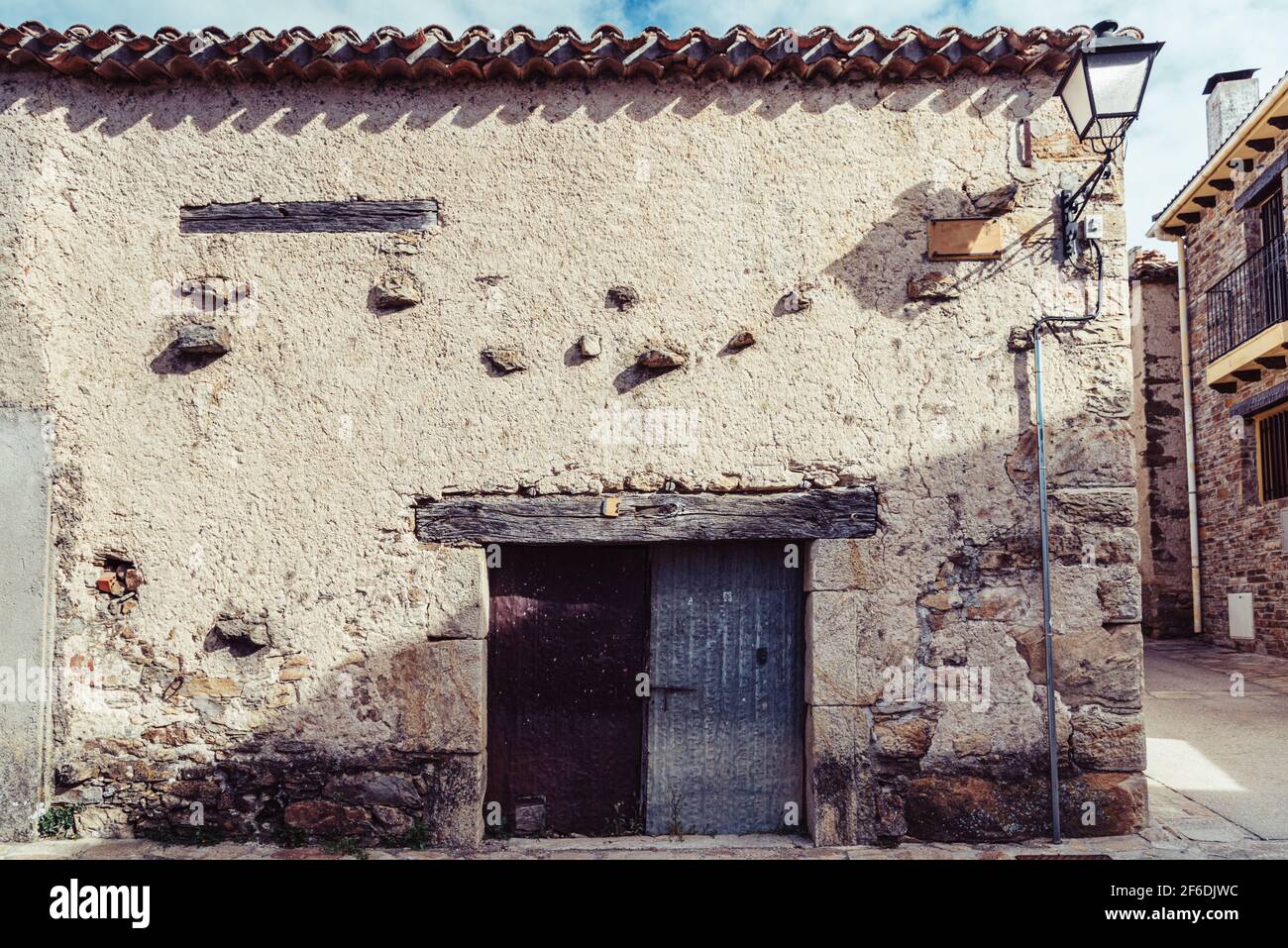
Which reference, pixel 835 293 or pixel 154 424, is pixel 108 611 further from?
pixel 835 293

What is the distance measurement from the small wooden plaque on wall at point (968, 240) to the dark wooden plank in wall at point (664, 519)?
127 cm

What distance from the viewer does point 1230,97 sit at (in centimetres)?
1114

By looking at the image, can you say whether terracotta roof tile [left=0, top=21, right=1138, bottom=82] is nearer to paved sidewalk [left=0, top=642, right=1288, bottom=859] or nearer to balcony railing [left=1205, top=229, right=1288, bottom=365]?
paved sidewalk [left=0, top=642, right=1288, bottom=859]

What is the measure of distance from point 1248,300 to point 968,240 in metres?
7.52

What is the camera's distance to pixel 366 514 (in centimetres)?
429

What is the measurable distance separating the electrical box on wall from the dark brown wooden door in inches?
344

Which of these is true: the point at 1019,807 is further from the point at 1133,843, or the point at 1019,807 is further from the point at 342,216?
the point at 342,216

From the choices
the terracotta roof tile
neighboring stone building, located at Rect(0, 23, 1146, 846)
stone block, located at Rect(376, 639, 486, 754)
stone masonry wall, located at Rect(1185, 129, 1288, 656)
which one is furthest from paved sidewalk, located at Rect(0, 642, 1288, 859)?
stone masonry wall, located at Rect(1185, 129, 1288, 656)

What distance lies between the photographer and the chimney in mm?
11102

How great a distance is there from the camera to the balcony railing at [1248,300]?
9086mm

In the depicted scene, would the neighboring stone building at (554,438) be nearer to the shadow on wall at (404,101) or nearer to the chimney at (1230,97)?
the shadow on wall at (404,101)
